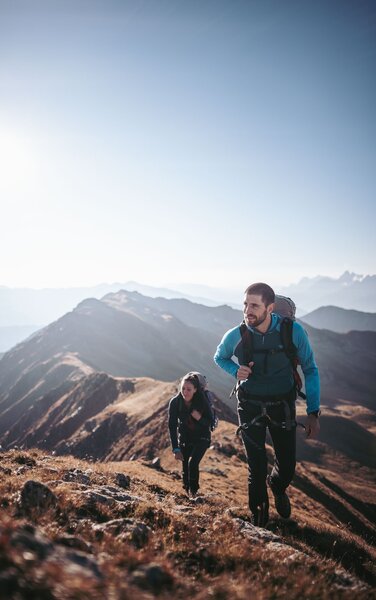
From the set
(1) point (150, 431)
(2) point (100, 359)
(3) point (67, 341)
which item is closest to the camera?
(1) point (150, 431)

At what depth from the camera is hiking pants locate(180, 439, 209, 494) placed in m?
7.88

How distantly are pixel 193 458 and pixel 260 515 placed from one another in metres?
2.47

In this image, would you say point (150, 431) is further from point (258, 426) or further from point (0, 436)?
point (0, 436)

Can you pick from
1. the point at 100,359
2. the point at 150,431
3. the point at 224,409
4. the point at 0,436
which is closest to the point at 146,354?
the point at 100,359

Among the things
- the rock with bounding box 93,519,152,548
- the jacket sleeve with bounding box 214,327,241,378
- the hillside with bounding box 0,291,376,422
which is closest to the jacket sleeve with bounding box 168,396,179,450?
the jacket sleeve with bounding box 214,327,241,378

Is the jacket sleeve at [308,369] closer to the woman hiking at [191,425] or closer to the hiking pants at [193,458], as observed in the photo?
the woman hiking at [191,425]

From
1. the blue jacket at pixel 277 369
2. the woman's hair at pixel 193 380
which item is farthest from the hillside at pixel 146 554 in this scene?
the woman's hair at pixel 193 380

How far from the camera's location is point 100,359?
11756 cm

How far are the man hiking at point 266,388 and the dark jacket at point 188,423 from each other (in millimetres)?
2378

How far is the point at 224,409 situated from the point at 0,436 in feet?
225

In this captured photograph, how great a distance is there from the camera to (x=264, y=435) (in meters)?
5.52

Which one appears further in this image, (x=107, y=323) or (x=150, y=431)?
(x=107, y=323)

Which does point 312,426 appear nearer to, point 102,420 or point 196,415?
point 196,415

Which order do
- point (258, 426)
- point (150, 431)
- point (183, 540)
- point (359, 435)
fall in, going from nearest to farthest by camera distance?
point (183, 540)
point (258, 426)
point (150, 431)
point (359, 435)
